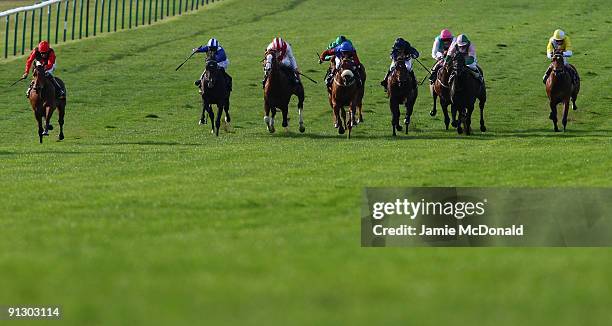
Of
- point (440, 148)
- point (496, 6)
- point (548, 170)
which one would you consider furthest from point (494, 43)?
point (548, 170)

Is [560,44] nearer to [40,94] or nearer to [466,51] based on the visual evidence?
[466,51]

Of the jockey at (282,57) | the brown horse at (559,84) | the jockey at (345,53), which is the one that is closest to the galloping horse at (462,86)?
the jockey at (345,53)

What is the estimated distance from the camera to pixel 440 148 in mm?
25875

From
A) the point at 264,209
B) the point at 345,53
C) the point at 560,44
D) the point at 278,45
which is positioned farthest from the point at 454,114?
the point at 264,209

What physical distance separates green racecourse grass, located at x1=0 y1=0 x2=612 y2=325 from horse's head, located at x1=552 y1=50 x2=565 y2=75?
1447 millimetres

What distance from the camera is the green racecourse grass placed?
416 inches

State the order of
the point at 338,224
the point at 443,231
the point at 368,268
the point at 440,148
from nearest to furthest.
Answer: the point at 368,268
the point at 443,231
the point at 338,224
the point at 440,148

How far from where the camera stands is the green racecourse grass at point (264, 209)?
10562 millimetres

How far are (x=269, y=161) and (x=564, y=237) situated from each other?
10.1 meters

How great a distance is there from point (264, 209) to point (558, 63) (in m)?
16.0

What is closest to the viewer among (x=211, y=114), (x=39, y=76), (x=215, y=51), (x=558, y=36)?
(x=39, y=76)

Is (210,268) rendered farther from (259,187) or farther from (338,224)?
(259,187)

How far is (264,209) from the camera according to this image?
1664cm

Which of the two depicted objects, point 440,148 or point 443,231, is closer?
point 443,231
